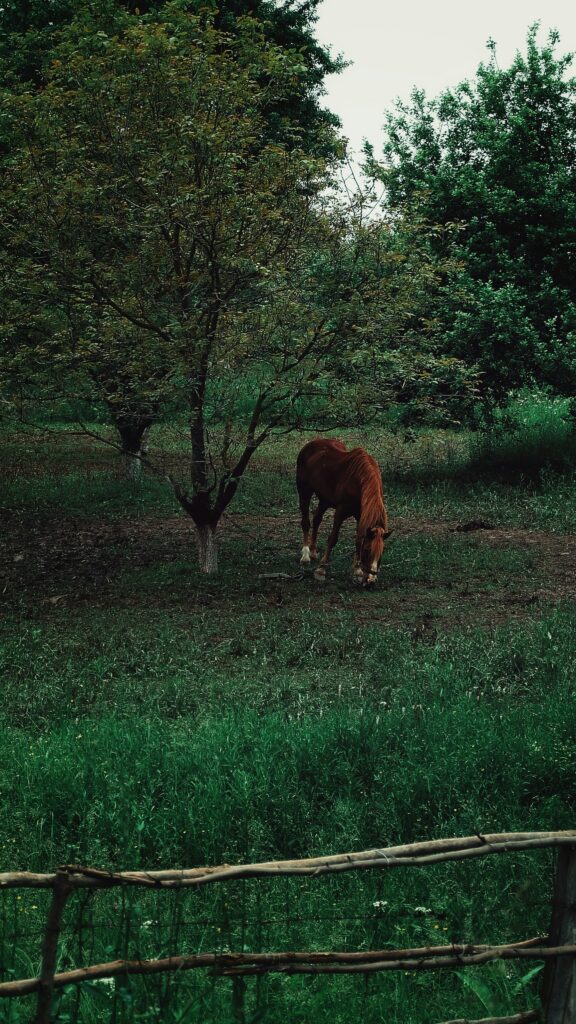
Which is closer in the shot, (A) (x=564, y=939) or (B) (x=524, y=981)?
(A) (x=564, y=939)

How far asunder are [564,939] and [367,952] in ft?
1.99

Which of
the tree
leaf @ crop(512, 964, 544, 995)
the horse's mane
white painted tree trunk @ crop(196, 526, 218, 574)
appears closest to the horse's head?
the horse's mane

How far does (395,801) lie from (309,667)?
11.6 feet

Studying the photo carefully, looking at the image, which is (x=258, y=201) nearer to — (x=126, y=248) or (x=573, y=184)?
(x=126, y=248)

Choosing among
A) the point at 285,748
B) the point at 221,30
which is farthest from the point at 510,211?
the point at 285,748

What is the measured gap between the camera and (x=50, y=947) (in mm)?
2941

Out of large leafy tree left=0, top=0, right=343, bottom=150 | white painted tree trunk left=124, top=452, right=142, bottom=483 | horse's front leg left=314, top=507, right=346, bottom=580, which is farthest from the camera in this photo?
white painted tree trunk left=124, top=452, right=142, bottom=483

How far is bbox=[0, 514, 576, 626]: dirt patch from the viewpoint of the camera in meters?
12.2

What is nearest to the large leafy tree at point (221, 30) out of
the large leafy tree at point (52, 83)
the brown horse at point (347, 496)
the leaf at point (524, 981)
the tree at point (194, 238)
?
the large leafy tree at point (52, 83)

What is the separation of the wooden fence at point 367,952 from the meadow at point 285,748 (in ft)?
0.67

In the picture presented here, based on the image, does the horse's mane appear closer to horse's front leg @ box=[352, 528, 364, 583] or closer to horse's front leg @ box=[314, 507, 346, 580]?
horse's front leg @ box=[352, 528, 364, 583]

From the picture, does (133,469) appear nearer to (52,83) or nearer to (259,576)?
(259,576)

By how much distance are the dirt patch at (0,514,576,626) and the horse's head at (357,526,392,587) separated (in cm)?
27

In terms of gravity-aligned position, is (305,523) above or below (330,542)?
above
